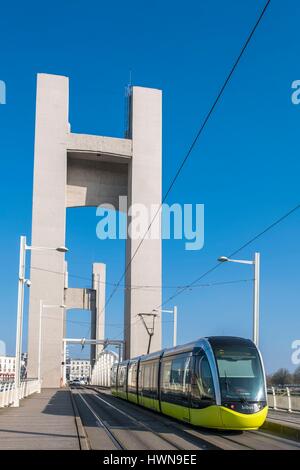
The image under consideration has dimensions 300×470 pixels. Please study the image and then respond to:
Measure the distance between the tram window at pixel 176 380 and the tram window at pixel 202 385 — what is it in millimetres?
727

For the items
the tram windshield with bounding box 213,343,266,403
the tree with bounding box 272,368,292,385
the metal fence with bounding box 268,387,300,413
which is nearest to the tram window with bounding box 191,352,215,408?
the tram windshield with bounding box 213,343,266,403

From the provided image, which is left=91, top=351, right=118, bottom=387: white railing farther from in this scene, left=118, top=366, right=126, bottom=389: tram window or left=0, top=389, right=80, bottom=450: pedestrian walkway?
left=0, top=389, right=80, bottom=450: pedestrian walkway

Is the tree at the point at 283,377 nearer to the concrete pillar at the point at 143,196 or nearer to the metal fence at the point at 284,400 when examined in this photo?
the concrete pillar at the point at 143,196

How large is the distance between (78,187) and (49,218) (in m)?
7.00

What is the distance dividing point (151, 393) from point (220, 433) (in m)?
10.0

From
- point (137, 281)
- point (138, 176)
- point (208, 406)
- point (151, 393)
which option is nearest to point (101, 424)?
point (208, 406)

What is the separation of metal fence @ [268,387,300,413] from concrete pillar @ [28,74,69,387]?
3840 cm

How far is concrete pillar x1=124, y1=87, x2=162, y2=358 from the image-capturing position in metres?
65.8

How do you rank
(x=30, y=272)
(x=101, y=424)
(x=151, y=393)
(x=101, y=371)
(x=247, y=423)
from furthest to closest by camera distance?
(x=101, y=371) < (x=30, y=272) < (x=151, y=393) < (x=101, y=424) < (x=247, y=423)

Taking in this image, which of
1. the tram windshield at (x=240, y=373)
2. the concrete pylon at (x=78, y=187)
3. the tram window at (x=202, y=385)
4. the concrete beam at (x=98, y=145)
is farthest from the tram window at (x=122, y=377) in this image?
the concrete beam at (x=98, y=145)

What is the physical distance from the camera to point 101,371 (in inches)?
3794

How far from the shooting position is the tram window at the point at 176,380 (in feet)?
64.8
